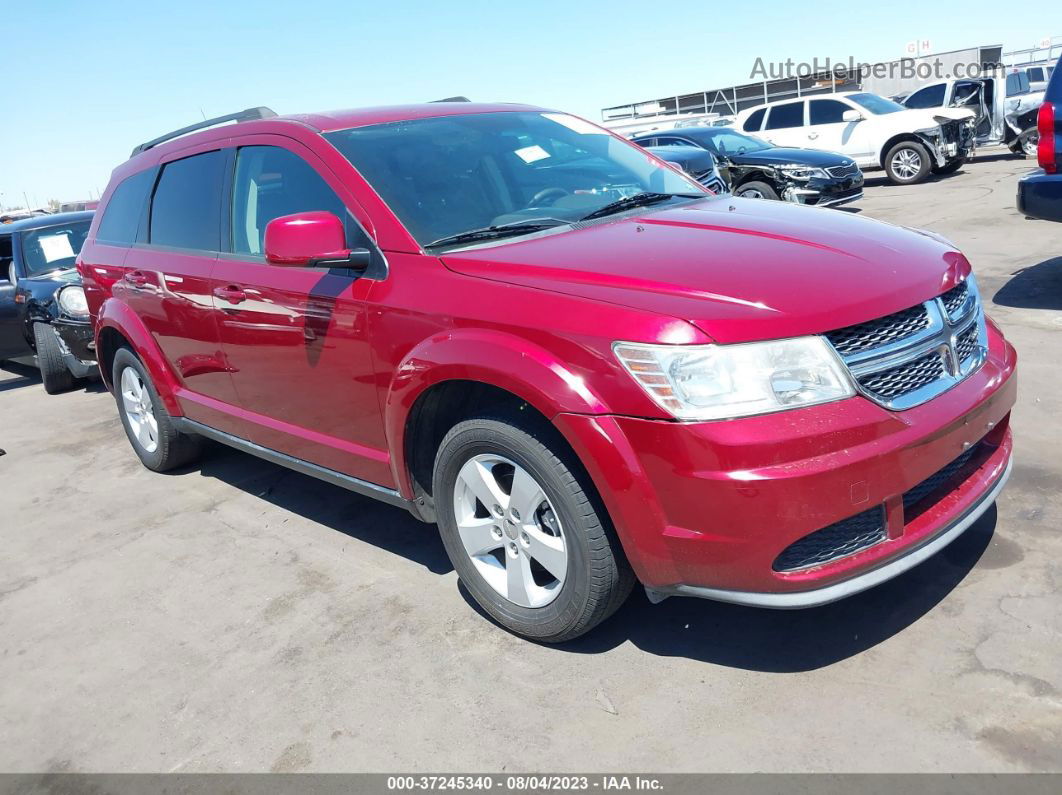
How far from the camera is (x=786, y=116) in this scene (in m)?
16.8

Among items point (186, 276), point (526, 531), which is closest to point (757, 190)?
point (186, 276)

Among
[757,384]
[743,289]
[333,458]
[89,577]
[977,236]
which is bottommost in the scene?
[977,236]

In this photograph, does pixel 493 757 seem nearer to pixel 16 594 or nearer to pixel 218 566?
pixel 218 566

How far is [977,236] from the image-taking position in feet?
30.3

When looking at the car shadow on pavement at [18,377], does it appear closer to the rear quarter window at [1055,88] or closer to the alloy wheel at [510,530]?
the alloy wheel at [510,530]

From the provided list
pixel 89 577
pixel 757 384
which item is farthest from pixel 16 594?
pixel 757 384

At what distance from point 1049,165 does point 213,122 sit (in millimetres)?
5298

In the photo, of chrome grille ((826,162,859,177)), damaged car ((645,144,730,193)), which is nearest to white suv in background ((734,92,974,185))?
chrome grille ((826,162,859,177))

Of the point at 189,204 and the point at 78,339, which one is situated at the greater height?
the point at 189,204

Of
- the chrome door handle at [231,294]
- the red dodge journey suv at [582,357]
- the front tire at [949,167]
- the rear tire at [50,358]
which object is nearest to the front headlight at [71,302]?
the rear tire at [50,358]

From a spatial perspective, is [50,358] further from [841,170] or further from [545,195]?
[841,170]

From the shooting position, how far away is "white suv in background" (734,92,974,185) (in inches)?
613

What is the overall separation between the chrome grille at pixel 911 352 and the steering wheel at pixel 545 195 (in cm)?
Result: 142
